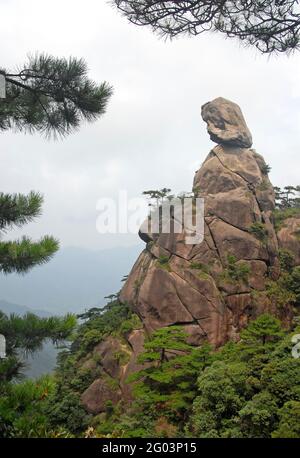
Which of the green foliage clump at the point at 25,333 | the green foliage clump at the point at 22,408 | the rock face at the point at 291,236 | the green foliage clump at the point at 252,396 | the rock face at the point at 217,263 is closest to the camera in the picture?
the green foliage clump at the point at 22,408

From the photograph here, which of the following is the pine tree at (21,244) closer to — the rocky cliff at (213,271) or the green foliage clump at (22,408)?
the green foliage clump at (22,408)

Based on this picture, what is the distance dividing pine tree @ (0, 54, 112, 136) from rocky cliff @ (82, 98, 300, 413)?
1208 cm

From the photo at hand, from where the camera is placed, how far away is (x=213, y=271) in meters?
15.5

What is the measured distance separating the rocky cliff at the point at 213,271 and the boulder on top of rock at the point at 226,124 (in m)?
0.24

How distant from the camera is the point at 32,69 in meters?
3.23

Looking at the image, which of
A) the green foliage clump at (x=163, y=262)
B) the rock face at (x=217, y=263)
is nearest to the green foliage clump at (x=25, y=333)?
the rock face at (x=217, y=263)

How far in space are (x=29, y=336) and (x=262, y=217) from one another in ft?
50.6

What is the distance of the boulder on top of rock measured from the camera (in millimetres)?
18516

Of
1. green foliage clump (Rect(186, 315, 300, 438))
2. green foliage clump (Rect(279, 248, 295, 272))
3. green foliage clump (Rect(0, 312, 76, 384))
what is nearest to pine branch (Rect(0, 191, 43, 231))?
green foliage clump (Rect(0, 312, 76, 384))

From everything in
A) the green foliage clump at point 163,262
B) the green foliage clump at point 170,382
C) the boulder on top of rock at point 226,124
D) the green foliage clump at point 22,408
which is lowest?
the green foliage clump at point 170,382

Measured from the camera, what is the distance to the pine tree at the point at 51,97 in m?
3.23

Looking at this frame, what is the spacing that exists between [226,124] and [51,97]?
16816 millimetres

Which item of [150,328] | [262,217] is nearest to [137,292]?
[150,328]
